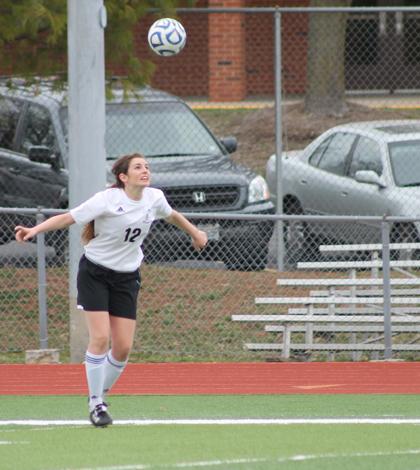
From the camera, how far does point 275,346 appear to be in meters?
12.5

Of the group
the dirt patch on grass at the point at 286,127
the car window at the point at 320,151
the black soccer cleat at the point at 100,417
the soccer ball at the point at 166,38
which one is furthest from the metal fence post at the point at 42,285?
the dirt patch on grass at the point at 286,127

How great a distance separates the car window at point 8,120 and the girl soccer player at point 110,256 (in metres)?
7.04

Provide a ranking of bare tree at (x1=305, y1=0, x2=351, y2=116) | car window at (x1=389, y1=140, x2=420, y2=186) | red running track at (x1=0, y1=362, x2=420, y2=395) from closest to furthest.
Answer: red running track at (x1=0, y1=362, x2=420, y2=395) < car window at (x1=389, y1=140, x2=420, y2=186) < bare tree at (x1=305, y1=0, x2=351, y2=116)

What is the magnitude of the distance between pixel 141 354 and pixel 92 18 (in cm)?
304

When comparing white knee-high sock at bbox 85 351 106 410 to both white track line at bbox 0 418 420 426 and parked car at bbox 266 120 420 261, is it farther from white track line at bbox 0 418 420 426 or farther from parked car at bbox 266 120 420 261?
parked car at bbox 266 120 420 261

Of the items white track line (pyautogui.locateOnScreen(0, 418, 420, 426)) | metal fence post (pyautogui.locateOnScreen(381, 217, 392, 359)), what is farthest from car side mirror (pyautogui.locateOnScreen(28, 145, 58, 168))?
white track line (pyautogui.locateOnScreen(0, 418, 420, 426))

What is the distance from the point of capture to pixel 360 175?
601 inches

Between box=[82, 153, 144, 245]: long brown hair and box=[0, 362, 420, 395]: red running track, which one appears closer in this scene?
box=[82, 153, 144, 245]: long brown hair

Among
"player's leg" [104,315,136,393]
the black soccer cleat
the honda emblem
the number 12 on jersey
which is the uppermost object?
the number 12 on jersey

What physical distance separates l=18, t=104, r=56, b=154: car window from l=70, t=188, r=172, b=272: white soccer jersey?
6.58m

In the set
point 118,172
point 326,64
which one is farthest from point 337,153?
point 118,172

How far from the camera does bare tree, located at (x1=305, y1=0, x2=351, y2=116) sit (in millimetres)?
19328

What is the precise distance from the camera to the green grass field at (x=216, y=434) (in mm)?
7320

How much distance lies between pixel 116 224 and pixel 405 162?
24.0ft
